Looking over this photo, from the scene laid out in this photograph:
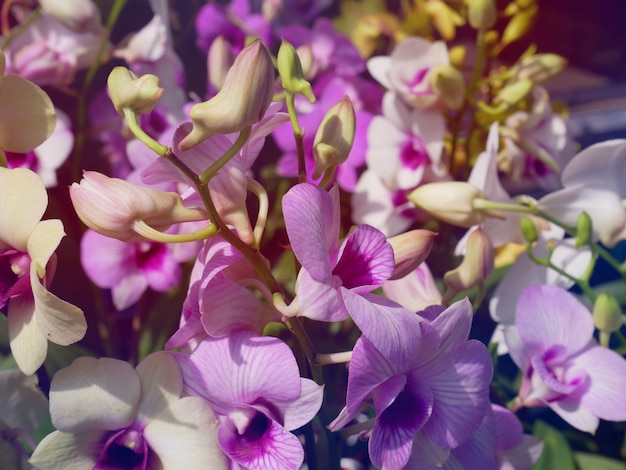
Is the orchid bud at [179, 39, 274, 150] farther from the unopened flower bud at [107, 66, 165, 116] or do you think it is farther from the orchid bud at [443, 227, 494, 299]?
the orchid bud at [443, 227, 494, 299]

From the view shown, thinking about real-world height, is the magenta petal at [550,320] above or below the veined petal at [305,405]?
below

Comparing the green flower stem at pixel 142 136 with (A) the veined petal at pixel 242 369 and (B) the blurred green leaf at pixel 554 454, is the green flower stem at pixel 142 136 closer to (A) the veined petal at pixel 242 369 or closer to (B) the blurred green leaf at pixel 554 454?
(A) the veined petal at pixel 242 369

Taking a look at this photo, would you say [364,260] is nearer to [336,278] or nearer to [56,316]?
[336,278]

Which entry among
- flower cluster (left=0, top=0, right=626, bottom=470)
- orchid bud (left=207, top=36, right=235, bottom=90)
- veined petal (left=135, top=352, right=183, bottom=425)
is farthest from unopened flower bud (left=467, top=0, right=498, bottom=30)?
veined petal (left=135, top=352, right=183, bottom=425)

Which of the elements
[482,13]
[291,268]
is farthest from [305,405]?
[482,13]

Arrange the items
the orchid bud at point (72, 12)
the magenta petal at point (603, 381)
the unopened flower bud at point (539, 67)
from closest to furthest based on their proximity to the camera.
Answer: the magenta petal at point (603, 381), the orchid bud at point (72, 12), the unopened flower bud at point (539, 67)

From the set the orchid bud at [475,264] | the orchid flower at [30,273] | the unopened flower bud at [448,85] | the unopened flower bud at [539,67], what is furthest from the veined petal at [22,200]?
the unopened flower bud at [539,67]

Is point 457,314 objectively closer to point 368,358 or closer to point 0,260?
point 368,358
